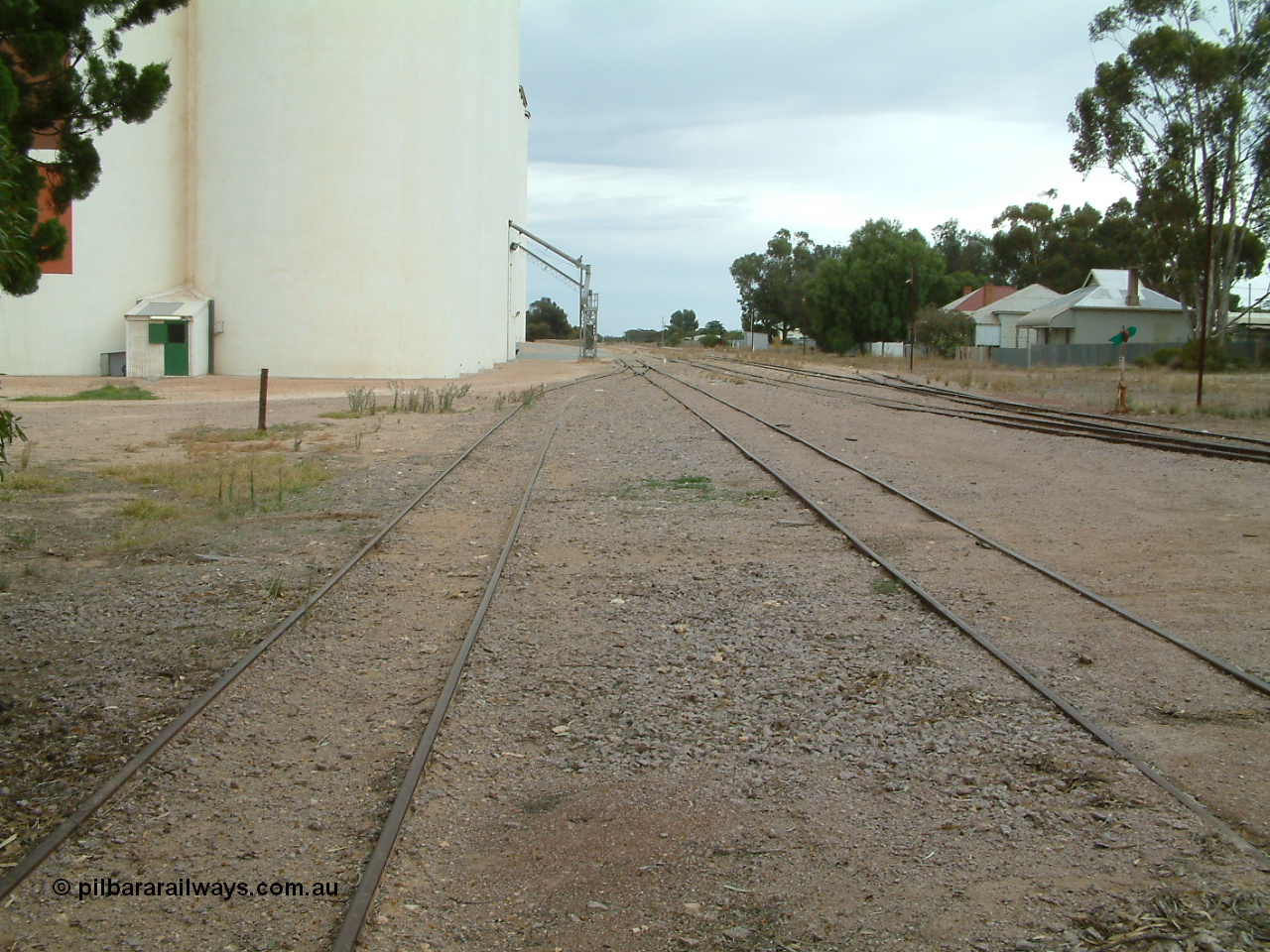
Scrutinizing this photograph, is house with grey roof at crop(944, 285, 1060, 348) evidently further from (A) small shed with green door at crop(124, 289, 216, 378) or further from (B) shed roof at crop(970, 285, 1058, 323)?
(A) small shed with green door at crop(124, 289, 216, 378)

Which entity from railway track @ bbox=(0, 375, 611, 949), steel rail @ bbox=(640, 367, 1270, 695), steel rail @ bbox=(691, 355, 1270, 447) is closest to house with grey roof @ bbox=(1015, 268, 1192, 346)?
steel rail @ bbox=(691, 355, 1270, 447)

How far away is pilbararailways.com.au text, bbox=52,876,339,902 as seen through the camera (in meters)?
3.88

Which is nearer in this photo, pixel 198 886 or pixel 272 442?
pixel 198 886

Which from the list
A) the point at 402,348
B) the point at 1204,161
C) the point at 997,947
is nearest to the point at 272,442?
the point at 997,947

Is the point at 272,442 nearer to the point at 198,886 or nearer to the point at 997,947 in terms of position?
the point at 198,886

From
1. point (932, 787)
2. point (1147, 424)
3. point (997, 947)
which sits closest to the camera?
point (997, 947)

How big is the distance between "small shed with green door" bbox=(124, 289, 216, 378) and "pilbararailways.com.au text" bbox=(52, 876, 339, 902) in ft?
119

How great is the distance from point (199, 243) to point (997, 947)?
1593 inches

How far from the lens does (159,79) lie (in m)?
11.2

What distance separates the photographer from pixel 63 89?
1049cm

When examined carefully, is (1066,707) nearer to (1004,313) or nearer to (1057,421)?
(1057,421)

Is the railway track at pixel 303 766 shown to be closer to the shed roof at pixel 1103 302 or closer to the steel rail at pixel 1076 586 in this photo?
the steel rail at pixel 1076 586

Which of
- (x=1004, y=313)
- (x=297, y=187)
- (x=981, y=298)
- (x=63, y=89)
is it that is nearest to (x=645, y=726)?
(x=63, y=89)

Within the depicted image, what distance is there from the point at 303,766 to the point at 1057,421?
21119 mm
